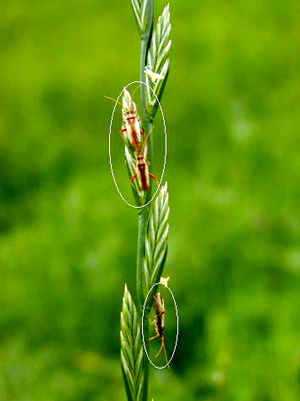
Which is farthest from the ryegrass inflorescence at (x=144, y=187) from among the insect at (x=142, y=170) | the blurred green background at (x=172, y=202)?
the blurred green background at (x=172, y=202)

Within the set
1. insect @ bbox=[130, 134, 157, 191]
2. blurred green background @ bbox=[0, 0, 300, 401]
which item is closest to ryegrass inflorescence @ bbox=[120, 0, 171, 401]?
insect @ bbox=[130, 134, 157, 191]

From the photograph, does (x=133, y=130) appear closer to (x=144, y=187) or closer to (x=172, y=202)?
(x=144, y=187)

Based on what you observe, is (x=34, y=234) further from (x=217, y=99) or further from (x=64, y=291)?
(x=217, y=99)

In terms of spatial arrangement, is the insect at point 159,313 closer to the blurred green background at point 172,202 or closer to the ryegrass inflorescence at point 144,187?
the ryegrass inflorescence at point 144,187

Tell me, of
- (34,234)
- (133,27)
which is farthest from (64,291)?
(133,27)

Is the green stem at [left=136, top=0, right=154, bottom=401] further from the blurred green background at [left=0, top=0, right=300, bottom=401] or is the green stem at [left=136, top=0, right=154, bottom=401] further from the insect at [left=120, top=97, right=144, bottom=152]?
the blurred green background at [left=0, top=0, right=300, bottom=401]

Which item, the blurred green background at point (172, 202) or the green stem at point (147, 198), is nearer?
the green stem at point (147, 198)
